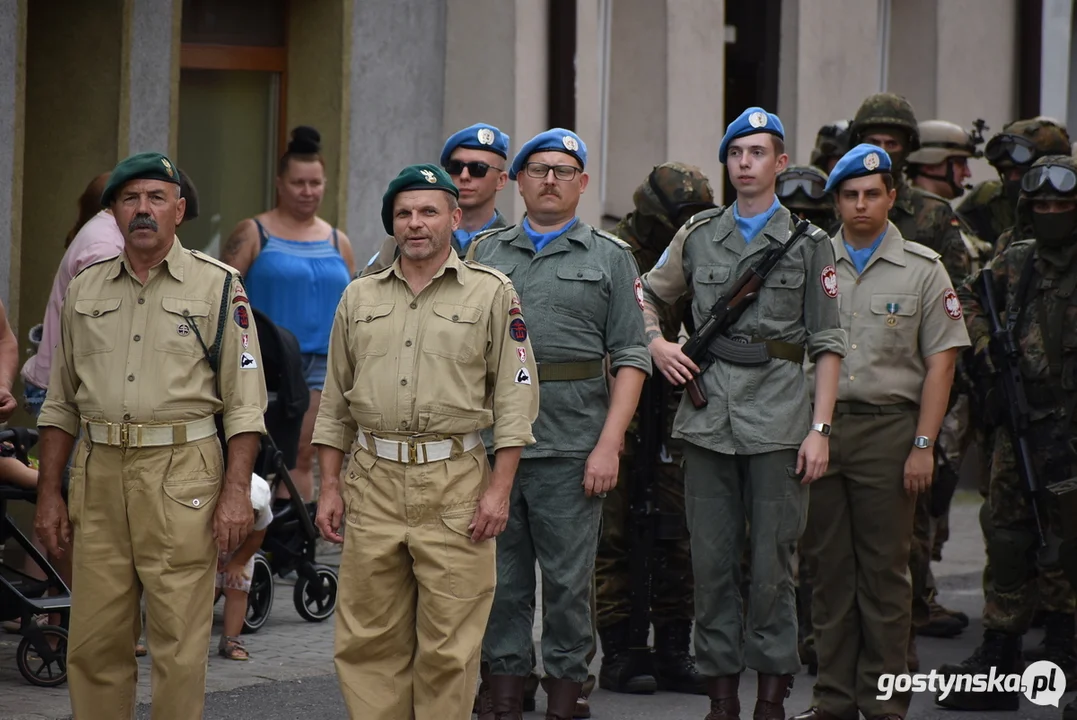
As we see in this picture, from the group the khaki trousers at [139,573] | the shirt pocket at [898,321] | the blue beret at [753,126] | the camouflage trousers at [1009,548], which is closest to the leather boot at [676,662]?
the camouflage trousers at [1009,548]

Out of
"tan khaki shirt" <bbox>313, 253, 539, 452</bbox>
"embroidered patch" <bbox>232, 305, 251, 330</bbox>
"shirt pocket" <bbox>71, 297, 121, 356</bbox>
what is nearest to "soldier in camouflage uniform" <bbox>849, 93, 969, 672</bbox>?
"tan khaki shirt" <bbox>313, 253, 539, 452</bbox>

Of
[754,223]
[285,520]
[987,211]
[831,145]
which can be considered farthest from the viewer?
[987,211]

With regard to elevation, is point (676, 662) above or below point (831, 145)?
below

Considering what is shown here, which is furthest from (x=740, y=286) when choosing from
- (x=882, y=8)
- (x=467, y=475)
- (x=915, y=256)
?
(x=882, y=8)

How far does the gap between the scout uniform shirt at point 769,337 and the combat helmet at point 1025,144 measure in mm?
3332

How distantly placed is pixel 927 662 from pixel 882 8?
27.8ft

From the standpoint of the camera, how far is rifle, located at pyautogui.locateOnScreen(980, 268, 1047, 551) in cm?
777

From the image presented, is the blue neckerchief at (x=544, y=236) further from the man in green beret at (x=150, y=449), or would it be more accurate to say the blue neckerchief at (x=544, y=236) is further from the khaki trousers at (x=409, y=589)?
the man in green beret at (x=150, y=449)

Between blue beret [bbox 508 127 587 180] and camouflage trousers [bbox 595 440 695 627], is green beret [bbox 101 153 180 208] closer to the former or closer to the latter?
blue beret [bbox 508 127 587 180]

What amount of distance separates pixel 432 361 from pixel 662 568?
94.5 inches

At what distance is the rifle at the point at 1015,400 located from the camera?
777 cm

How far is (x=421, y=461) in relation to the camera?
581 centimetres

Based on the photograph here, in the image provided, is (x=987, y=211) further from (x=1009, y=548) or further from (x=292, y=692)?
(x=292, y=692)

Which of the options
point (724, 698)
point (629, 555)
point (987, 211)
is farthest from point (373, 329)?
point (987, 211)
